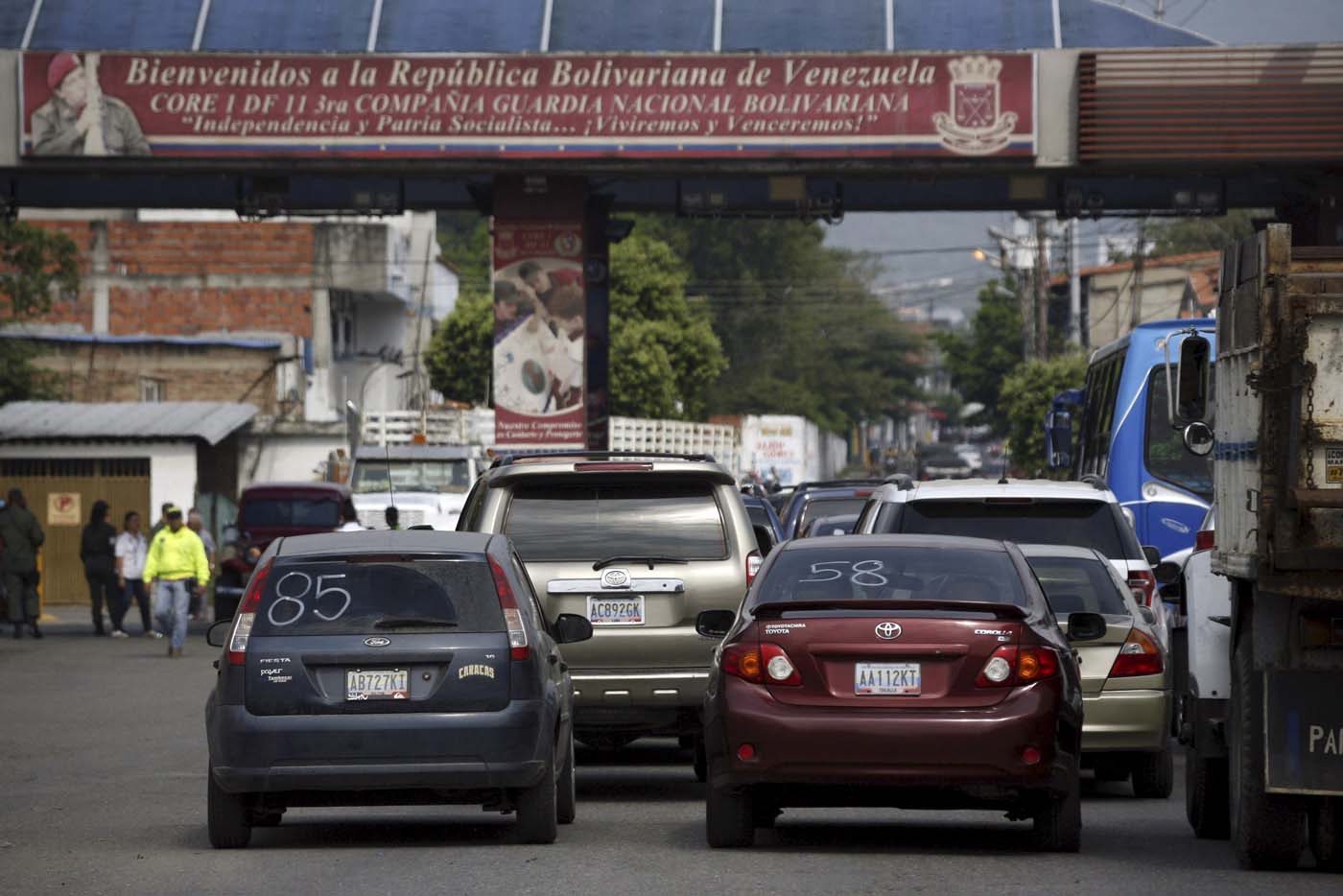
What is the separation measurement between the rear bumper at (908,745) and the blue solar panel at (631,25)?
21789 mm

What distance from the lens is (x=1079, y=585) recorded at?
1377 centimetres

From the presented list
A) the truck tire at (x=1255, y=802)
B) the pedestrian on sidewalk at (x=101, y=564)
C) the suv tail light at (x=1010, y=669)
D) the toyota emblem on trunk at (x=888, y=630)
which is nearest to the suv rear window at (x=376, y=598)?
the toyota emblem on trunk at (x=888, y=630)

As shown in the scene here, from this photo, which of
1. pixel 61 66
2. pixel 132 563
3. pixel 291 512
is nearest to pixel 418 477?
pixel 291 512

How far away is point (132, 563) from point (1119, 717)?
23054mm

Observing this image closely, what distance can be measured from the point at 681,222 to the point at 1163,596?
295 feet

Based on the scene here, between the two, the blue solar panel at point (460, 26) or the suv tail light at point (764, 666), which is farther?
the blue solar panel at point (460, 26)

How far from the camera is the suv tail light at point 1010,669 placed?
419 inches

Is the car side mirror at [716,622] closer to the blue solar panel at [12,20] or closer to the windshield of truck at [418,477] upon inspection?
the blue solar panel at [12,20]

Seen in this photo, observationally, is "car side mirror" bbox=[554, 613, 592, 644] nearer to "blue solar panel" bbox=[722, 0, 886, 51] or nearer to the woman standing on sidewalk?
"blue solar panel" bbox=[722, 0, 886, 51]

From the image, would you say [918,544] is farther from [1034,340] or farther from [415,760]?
[1034,340]

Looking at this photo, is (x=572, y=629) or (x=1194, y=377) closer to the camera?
(x=1194, y=377)

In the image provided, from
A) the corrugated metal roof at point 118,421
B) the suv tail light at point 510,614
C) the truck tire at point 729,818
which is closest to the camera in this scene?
the suv tail light at point 510,614

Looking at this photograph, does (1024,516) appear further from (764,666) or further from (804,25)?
(804,25)

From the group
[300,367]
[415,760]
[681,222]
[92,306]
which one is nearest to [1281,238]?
[415,760]
